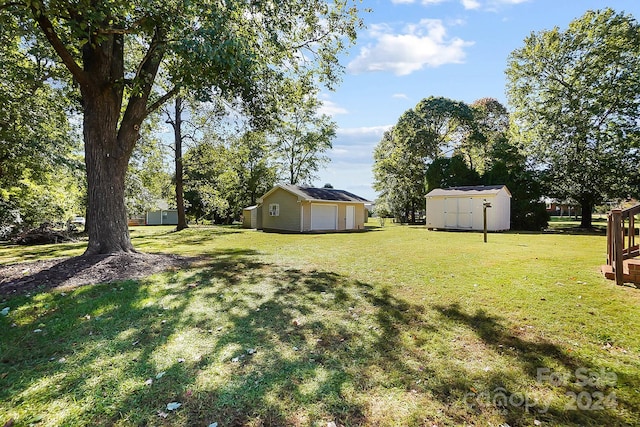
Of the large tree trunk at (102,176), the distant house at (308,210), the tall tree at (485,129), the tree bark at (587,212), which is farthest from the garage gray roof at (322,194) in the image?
the tree bark at (587,212)

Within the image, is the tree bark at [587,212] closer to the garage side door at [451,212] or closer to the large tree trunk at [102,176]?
the garage side door at [451,212]

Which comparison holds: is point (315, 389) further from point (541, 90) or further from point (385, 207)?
point (385, 207)

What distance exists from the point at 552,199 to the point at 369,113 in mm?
17170

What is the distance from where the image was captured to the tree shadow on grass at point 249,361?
92.3 inches

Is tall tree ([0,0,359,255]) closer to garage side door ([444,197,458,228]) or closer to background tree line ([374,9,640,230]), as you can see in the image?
garage side door ([444,197,458,228])

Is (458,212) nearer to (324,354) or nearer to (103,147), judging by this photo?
(103,147)

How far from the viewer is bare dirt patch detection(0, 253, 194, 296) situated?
5.31m

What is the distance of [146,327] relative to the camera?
3828mm

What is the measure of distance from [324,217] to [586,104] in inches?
711

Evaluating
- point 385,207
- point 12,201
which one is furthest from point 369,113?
point 385,207

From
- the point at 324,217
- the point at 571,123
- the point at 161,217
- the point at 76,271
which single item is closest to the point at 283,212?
the point at 324,217

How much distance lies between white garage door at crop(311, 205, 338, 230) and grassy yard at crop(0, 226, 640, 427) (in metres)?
15.3

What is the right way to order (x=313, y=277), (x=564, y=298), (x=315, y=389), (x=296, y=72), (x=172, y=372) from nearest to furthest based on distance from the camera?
1. (x=315, y=389)
2. (x=172, y=372)
3. (x=564, y=298)
4. (x=313, y=277)
5. (x=296, y=72)

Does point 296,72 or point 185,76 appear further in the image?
point 296,72
